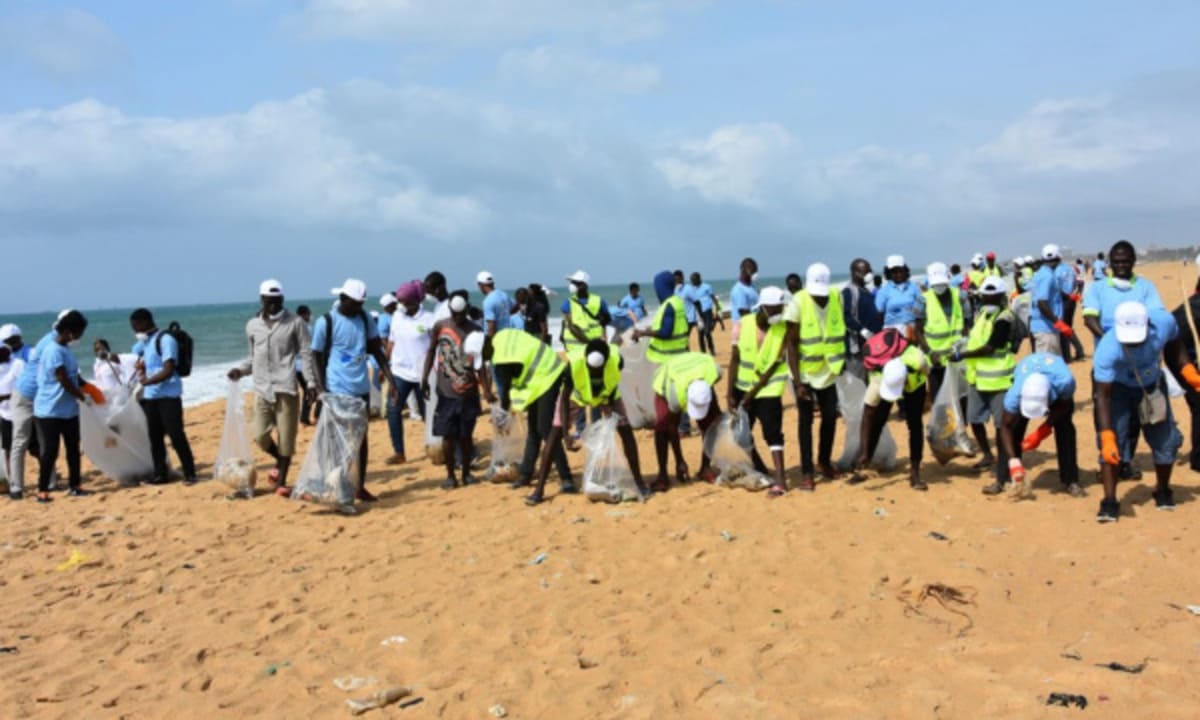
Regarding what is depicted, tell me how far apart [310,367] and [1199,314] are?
6.69m

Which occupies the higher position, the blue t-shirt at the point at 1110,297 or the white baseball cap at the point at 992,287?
the white baseball cap at the point at 992,287

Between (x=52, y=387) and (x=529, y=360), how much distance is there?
4487mm

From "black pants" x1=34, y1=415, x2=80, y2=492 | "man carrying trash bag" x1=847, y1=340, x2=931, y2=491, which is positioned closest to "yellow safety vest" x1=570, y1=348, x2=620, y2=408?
"man carrying trash bag" x1=847, y1=340, x2=931, y2=491

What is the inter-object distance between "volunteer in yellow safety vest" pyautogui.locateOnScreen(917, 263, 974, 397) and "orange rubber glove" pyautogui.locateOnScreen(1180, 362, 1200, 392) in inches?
69.2

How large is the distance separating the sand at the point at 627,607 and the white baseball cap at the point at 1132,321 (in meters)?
1.20

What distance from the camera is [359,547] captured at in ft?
19.9

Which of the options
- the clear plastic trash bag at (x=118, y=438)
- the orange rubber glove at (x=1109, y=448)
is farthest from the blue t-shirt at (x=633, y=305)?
the orange rubber glove at (x=1109, y=448)

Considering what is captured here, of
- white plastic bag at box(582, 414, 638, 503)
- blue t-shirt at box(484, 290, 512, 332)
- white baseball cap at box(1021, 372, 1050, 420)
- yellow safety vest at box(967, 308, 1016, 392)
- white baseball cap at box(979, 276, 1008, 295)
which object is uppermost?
blue t-shirt at box(484, 290, 512, 332)

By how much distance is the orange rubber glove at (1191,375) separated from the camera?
585 centimetres

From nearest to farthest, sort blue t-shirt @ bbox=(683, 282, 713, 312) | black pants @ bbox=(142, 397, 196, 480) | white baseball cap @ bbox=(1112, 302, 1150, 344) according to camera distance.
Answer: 1. white baseball cap @ bbox=(1112, 302, 1150, 344)
2. black pants @ bbox=(142, 397, 196, 480)
3. blue t-shirt @ bbox=(683, 282, 713, 312)

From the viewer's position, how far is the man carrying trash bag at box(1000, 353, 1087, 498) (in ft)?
19.2

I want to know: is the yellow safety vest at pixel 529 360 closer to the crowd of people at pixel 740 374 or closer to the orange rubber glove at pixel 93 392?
the crowd of people at pixel 740 374

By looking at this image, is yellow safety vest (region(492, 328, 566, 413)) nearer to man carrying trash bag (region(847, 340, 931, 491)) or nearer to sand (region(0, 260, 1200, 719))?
sand (region(0, 260, 1200, 719))

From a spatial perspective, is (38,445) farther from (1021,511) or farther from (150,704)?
(1021,511)
